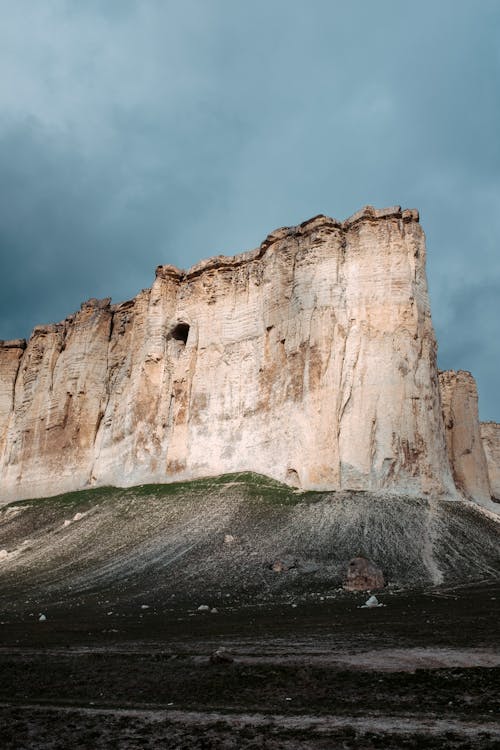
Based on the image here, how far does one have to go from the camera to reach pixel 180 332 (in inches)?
1762

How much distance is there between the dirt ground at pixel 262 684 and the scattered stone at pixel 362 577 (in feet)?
19.3

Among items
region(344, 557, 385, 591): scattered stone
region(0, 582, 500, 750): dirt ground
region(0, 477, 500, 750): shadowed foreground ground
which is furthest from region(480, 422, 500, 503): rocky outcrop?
region(0, 582, 500, 750): dirt ground

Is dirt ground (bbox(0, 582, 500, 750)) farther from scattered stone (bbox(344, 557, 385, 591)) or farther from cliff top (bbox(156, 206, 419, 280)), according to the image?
cliff top (bbox(156, 206, 419, 280))

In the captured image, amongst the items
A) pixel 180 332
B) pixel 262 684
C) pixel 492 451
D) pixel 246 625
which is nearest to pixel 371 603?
pixel 246 625

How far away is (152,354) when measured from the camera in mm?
43406

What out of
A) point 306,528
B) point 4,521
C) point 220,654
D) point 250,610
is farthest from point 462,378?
Result: point 220,654

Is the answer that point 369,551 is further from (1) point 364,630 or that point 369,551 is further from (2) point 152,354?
(2) point 152,354

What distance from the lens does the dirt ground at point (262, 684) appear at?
651cm

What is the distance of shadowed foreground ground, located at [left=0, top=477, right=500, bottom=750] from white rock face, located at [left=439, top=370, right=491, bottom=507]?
18.1 meters

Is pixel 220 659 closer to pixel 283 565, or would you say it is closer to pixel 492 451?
pixel 283 565

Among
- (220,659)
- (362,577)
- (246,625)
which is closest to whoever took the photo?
(220,659)

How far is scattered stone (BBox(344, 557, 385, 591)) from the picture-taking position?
69.7 ft

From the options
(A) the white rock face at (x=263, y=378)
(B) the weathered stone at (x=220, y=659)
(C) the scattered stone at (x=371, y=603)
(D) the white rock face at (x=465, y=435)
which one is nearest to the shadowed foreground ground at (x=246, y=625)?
(B) the weathered stone at (x=220, y=659)

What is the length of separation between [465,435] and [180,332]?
855 inches
